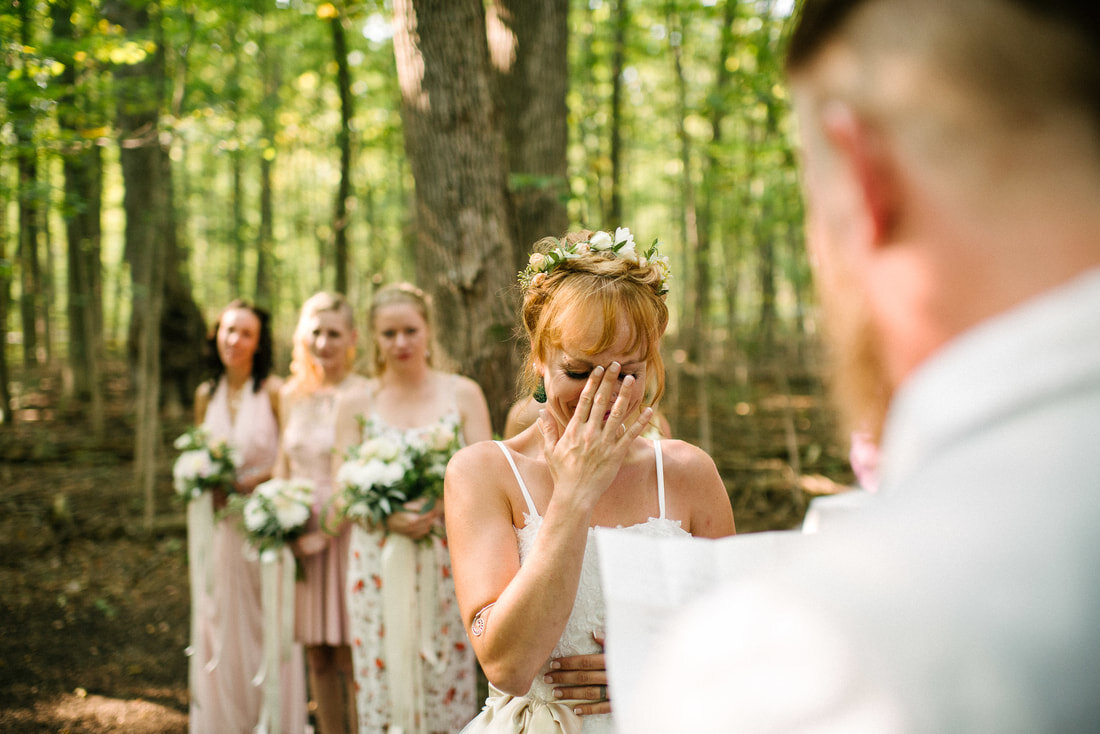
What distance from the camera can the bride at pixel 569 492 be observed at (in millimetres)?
1735

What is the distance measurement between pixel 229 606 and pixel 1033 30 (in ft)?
17.7

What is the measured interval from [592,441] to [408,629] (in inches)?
101

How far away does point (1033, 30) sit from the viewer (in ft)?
1.89

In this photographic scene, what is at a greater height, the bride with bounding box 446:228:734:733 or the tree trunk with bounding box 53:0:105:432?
the tree trunk with bounding box 53:0:105:432

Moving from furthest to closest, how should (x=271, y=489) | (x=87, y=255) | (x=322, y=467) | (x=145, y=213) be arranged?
(x=87, y=255), (x=145, y=213), (x=322, y=467), (x=271, y=489)

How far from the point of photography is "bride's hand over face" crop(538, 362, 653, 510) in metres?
1.78

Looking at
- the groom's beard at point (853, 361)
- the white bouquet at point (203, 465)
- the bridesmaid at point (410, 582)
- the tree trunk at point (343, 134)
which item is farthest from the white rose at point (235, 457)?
the groom's beard at point (853, 361)

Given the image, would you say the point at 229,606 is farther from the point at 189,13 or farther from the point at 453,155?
the point at 189,13

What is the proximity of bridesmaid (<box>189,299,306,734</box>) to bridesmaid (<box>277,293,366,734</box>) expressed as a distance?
10.7 inches

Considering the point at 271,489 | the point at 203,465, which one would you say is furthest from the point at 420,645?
the point at 203,465

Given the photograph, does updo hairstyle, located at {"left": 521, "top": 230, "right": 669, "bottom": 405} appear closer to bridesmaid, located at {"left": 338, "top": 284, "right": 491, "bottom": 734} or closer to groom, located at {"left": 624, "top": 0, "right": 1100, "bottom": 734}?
groom, located at {"left": 624, "top": 0, "right": 1100, "bottom": 734}

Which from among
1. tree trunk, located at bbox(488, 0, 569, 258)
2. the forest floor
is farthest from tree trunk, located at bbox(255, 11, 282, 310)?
tree trunk, located at bbox(488, 0, 569, 258)

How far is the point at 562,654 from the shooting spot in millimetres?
1998

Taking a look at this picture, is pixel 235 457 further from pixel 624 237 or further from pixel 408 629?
pixel 624 237
